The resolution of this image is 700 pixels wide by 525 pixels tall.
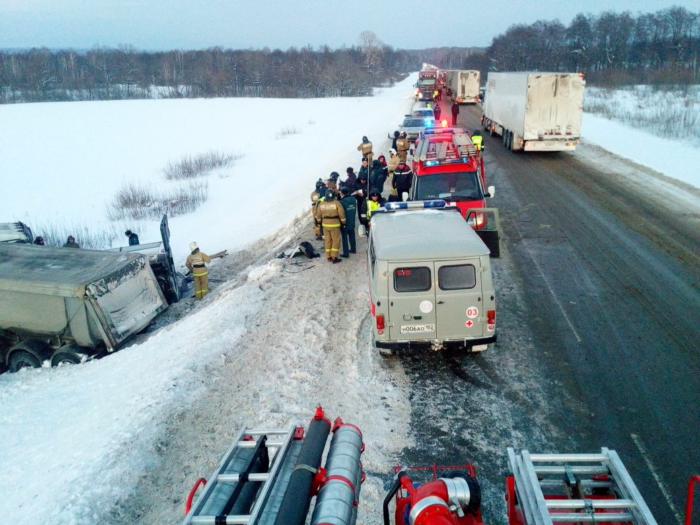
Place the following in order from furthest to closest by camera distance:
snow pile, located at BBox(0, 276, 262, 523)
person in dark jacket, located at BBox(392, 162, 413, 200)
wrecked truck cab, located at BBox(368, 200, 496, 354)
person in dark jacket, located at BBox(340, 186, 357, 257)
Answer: person in dark jacket, located at BBox(392, 162, 413, 200), person in dark jacket, located at BBox(340, 186, 357, 257), wrecked truck cab, located at BBox(368, 200, 496, 354), snow pile, located at BBox(0, 276, 262, 523)

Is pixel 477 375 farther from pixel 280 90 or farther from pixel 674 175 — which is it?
pixel 280 90

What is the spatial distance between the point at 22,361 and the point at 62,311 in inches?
58.6

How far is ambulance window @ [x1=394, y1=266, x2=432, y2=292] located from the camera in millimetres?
7254

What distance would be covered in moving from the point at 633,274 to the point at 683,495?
630cm

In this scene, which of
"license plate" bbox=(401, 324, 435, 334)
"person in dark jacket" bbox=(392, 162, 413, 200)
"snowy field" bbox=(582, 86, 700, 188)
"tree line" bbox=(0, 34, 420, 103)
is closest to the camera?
"license plate" bbox=(401, 324, 435, 334)

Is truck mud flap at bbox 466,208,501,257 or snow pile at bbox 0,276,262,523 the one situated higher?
truck mud flap at bbox 466,208,501,257

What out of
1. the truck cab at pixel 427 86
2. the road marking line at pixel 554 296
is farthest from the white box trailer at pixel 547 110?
the truck cab at pixel 427 86

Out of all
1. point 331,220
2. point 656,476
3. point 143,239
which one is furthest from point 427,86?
point 656,476

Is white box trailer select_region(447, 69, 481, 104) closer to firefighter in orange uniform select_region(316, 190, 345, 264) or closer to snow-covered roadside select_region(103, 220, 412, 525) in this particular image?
firefighter in orange uniform select_region(316, 190, 345, 264)

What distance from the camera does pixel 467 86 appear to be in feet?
155

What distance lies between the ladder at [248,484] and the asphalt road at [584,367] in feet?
7.77

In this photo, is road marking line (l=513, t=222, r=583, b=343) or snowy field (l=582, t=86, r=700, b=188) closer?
road marking line (l=513, t=222, r=583, b=343)

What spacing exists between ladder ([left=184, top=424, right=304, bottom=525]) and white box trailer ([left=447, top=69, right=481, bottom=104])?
47579 millimetres

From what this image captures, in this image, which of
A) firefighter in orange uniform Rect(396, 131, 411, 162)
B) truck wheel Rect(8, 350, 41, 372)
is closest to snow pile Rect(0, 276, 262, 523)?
truck wheel Rect(8, 350, 41, 372)
